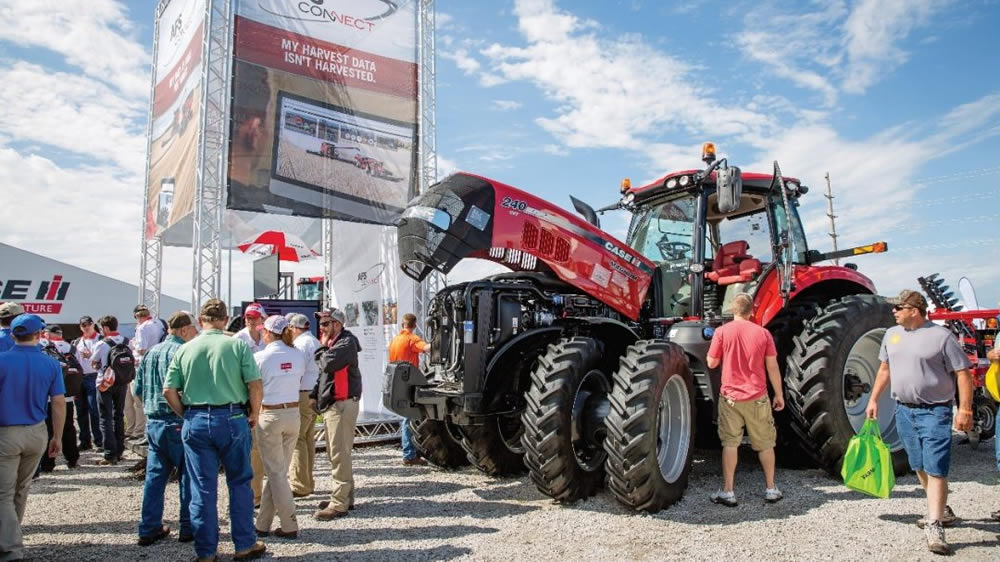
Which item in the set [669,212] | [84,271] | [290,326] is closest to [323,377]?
[290,326]

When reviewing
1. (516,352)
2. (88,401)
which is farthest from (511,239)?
(88,401)

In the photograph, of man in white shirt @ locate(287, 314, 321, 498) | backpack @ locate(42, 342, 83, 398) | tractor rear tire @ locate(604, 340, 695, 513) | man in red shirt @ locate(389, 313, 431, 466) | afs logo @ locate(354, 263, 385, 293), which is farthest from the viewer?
afs logo @ locate(354, 263, 385, 293)

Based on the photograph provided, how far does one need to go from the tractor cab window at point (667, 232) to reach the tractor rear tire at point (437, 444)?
8.90 feet

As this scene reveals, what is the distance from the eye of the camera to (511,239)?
5441mm

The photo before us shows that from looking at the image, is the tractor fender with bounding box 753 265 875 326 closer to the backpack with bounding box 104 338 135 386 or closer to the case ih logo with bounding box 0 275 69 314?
the backpack with bounding box 104 338 135 386

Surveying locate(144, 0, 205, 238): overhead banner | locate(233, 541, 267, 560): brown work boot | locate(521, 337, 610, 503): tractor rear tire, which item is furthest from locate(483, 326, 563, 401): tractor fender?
locate(144, 0, 205, 238): overhead banner

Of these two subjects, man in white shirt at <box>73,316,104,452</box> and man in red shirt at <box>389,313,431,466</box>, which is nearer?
man in red shirt at <box>389,313,431,466</box>

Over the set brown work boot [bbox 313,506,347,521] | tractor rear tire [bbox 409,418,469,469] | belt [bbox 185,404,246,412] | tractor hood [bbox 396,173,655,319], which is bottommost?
brown work boot [bbox 313,506,347,521]

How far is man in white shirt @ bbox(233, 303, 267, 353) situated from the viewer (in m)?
6.14

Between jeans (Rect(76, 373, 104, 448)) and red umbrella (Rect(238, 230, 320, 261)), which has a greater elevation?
red umbrella (Rect(238, 230, 320, 261))

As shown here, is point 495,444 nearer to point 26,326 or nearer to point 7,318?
point 26,326

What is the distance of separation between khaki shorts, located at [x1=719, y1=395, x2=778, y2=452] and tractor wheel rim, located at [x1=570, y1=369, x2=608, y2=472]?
0.97 meters

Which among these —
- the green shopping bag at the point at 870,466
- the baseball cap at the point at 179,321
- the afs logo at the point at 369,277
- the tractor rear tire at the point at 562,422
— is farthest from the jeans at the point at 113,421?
the green shopping bag at the point at 870,466

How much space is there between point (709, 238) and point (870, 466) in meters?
2.71
